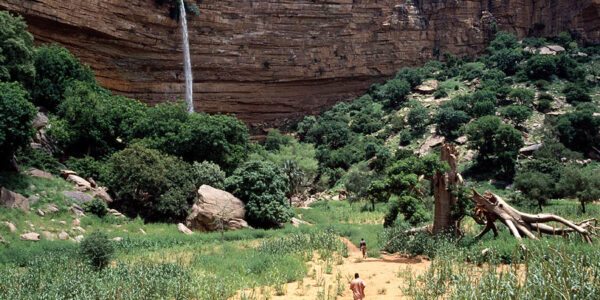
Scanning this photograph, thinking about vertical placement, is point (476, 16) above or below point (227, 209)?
above

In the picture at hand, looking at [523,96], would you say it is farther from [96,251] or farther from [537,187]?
[96,251]

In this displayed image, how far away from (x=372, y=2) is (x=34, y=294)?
5655cm

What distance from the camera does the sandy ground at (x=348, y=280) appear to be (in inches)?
392

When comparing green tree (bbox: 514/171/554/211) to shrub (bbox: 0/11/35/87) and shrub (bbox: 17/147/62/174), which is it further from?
shrub (bbox: 0/11/35/87)

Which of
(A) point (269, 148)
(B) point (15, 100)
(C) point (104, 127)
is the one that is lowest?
(A) point (269, 148)

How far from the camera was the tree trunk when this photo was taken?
14.2 m

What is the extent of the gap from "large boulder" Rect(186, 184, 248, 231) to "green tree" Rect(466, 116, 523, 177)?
78.2 feet

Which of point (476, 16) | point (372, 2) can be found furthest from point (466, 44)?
point (372, 2)

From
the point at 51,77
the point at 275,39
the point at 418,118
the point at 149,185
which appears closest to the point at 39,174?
the point at 149,185

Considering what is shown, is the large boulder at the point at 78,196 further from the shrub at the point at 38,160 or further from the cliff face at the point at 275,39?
the cliff face at the point at 275,39

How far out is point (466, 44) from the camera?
197 ft

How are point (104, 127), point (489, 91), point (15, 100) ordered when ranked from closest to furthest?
point (15, 100) → point (104, 127) → point (489, 91)

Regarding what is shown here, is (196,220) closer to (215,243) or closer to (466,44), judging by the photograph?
(215,243)

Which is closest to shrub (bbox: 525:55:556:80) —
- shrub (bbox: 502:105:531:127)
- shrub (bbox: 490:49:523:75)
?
shrub (bbox: 490:49:523:75)
